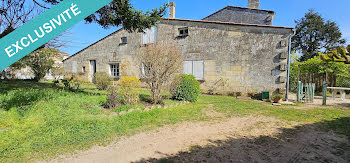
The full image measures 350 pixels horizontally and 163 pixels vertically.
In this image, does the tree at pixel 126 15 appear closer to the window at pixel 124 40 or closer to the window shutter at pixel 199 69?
the window shutter at pixel 199 69

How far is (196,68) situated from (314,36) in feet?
82.9

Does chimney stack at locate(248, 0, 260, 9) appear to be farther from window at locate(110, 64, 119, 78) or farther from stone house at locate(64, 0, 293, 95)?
window at locate(110, 64, 119, 78)

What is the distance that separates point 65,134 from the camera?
3549mm

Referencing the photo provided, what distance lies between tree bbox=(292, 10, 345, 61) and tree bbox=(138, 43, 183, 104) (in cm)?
2668

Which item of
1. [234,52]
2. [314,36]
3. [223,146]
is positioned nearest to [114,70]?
[234,52]

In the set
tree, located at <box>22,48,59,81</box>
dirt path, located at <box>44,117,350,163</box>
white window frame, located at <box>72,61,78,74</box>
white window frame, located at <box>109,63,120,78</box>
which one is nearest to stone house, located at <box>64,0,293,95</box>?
white window frame, located at <box>109,63,120,78</box>

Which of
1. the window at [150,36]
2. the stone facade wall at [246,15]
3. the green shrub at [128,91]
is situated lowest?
the green shrub at [128,91]

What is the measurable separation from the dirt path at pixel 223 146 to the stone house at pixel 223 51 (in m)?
5.07

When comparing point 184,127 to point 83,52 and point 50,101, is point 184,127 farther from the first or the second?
point 83,52

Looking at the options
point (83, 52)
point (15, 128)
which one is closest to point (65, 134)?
point (15, 128)

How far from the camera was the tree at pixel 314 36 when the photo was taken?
23.5m

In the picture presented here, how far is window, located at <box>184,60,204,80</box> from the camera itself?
1050 cm

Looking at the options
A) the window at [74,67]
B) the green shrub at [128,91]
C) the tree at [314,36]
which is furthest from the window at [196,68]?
the tree at [314,36]

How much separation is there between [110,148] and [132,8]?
4.92 metres
